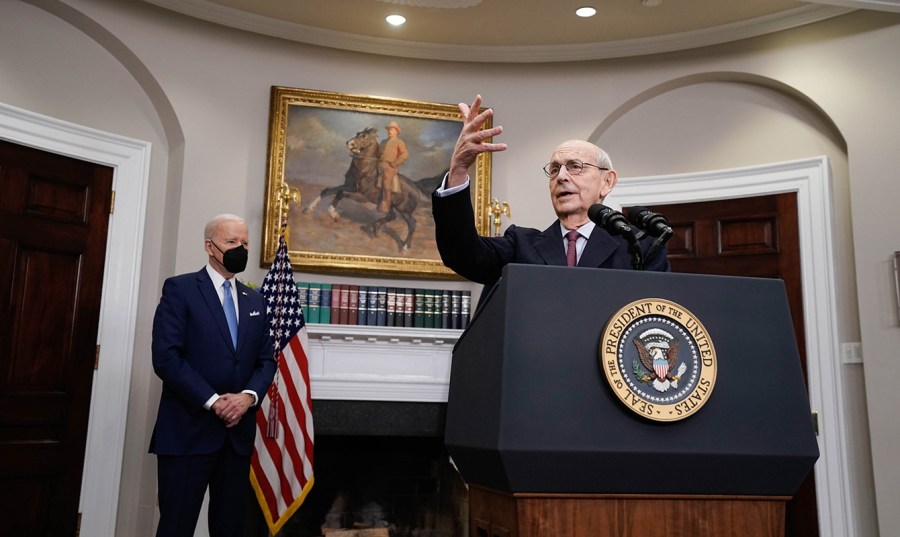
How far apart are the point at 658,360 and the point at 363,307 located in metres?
3.55

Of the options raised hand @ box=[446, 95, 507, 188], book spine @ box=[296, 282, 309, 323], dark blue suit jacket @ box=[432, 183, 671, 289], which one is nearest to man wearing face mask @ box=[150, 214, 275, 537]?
book spine @ box=[296, 282, 309, 323]

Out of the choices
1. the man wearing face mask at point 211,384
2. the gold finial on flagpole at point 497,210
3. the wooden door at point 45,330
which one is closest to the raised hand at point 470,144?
the man wearing face mask at point 211,384

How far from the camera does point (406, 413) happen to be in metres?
4.54

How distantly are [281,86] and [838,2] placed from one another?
10.5 ft

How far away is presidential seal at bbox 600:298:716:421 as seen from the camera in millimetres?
1281

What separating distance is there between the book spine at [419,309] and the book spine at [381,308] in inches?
7.0

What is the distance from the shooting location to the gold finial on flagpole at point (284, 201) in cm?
470

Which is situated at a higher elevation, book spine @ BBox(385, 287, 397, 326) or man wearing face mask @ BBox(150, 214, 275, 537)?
book spine @ BBox(385, 287, 397, 326)

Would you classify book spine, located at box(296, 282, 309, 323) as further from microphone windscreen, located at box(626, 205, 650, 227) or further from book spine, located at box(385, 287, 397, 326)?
microphone windscreen, located at box(626, 205, 650, 227)

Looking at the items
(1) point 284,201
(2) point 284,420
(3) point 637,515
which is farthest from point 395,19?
(3) point 637,515

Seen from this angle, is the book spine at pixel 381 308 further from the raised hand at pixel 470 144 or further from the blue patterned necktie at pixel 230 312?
the raised hand at pixel 470 144

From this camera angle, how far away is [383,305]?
15.7 feet

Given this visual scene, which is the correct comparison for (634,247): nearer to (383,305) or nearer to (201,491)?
(201,491)

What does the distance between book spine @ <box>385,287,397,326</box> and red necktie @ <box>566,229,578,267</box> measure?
116 inches
